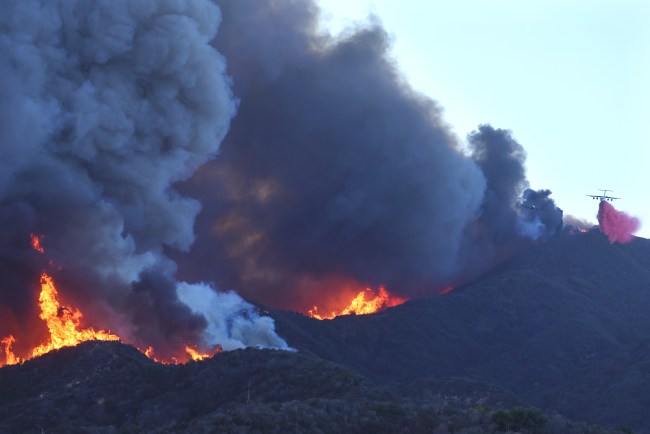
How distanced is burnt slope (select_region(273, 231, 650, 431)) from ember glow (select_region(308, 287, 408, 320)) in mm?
9665

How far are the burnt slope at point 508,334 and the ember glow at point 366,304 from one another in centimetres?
967

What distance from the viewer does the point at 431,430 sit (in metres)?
96.2

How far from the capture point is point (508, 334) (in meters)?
166

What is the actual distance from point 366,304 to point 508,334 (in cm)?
2313

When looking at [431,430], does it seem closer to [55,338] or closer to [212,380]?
[212,380]

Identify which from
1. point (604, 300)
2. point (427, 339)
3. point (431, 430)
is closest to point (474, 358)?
point (427, 339)

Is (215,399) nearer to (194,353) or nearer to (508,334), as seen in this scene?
(194,353)

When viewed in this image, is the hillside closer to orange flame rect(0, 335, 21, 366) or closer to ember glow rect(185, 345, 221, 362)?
orange flame rect(0, 335, 21, 366)

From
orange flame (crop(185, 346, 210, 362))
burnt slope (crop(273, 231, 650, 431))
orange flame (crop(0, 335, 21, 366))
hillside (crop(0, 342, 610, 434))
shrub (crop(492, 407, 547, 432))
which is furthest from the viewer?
burnt slope (crop(273, 231, 650, 431))

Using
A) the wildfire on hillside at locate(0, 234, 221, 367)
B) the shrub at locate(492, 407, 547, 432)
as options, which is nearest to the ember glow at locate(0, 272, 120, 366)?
the wildfire on hillside at locate(0, 234, 221, 367)

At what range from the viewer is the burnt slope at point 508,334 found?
5925 inches

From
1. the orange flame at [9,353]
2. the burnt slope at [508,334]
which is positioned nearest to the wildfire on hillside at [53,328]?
the orange flame at [9,353]

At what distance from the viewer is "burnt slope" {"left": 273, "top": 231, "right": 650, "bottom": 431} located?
5925 inches

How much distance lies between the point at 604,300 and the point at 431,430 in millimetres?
91570
